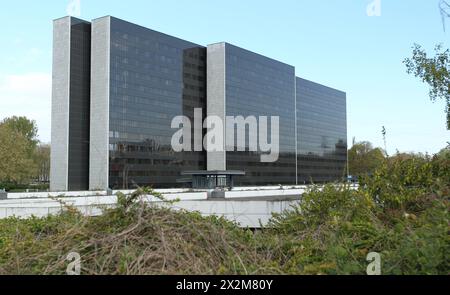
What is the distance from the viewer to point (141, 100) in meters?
80.8

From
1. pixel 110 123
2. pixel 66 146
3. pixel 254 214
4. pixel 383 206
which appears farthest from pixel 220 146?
pixel 383 206

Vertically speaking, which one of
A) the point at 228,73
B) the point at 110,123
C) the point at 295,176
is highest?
the point at 228,73

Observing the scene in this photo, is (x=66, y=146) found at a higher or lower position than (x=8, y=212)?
higher

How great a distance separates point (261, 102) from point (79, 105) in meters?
46.1

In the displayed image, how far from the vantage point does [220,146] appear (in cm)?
9012

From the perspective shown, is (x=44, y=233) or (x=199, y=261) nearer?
(x=199, y=261)

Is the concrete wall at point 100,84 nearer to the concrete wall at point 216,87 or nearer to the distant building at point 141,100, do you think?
the distant building at point 141,100

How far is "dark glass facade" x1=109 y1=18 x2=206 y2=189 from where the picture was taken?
7556 centimetres

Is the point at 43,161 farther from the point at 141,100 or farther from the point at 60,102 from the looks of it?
the point at 141,100

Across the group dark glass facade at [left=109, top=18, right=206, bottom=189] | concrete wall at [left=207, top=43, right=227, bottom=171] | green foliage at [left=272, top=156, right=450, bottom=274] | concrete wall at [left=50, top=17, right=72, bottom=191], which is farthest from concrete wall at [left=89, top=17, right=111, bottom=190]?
green foliage at [left=272, top=156, right=450, bottom=274]

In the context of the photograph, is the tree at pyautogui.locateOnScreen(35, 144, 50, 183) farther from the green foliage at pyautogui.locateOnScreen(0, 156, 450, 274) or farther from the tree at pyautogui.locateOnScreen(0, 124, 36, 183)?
the green foliage at pyautogui.locateOnScreen(0, 156, 450, 274)
